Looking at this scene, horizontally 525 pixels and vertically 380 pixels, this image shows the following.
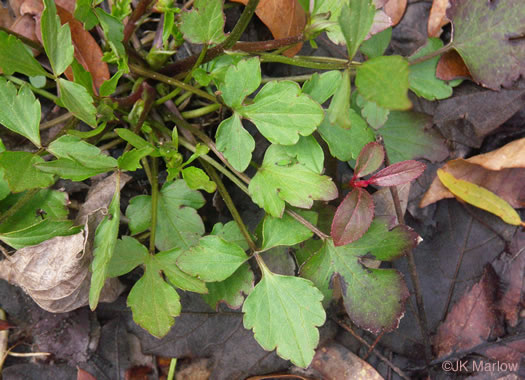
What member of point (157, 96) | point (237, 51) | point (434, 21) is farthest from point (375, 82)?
point (434, 21)

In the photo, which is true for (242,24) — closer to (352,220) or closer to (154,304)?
(352,220)

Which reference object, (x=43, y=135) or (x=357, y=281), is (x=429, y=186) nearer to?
(x=357, y=281)

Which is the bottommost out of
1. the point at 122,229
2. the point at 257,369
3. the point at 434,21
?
the point at 257,369

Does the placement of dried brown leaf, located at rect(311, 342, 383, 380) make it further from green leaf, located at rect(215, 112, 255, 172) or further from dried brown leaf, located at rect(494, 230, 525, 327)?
green leaf, located at rect(215, 112, 255, 172)

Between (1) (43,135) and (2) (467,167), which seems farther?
(2) (467,167)

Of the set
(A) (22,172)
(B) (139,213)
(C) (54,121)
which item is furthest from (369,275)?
(C) (54,121)
